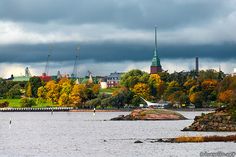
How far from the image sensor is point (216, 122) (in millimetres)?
123875

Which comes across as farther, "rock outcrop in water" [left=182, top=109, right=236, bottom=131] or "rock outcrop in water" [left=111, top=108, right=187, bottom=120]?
"rock outcrop in water" [left=111, top=108, right=187, bottom=120]

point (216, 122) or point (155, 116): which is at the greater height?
point (155, 116)

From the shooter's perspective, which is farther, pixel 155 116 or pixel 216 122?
pixel 155 116

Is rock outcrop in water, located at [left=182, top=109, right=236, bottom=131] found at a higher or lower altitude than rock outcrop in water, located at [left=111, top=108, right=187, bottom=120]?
lower

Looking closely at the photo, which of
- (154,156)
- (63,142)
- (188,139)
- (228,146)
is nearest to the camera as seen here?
(154,156)

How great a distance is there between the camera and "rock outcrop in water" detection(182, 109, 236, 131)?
4806 inches

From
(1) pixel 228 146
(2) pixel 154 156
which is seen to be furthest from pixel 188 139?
(2) pixel 154 156

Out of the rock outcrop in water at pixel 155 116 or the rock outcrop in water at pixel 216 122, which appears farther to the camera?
the rock outcrop in water at pixel 155 116

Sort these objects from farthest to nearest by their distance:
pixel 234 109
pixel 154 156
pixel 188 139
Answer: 1. pixel 234 109
2. pixel 188 139
3. pixel 154 156

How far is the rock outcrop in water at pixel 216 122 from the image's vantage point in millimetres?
122062

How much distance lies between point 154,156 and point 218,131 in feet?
134

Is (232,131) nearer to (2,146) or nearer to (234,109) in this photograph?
(234,109)

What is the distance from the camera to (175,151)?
3418 inches

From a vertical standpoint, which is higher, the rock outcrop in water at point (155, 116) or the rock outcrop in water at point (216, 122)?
the rock outcrop in water at point (155, 116)
